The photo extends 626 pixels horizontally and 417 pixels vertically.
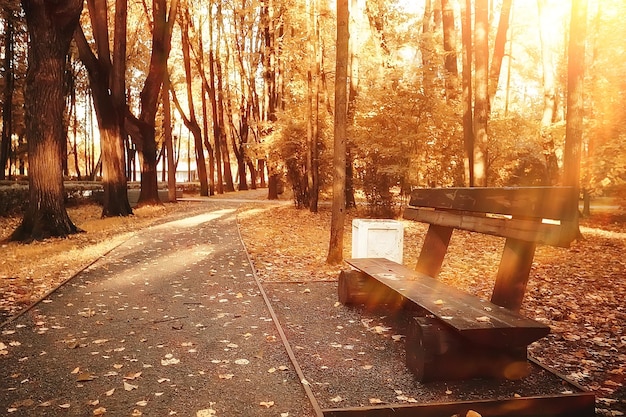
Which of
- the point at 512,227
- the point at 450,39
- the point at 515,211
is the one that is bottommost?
the point at 512,227

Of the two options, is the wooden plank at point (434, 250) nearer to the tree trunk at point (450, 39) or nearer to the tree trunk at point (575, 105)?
the tree trunk at point (575, 105)

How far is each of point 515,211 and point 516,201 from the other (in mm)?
84

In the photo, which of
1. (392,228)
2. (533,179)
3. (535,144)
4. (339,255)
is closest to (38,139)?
(339,255)

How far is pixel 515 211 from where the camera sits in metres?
4.05

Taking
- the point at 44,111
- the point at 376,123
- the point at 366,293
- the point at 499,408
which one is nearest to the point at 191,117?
the point at 376,123

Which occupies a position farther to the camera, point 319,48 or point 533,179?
point 533,179

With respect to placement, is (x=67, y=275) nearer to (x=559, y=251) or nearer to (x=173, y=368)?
(x=173, y=368)

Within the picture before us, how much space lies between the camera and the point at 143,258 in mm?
9680

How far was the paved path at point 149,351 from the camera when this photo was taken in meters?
3.62

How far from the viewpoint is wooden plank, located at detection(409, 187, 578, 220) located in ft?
11.6

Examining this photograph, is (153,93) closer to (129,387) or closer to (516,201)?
(129,387)

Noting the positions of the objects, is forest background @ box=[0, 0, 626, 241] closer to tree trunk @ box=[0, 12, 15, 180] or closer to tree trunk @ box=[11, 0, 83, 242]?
tree trunk @ box=[11, 0, 83, 242]

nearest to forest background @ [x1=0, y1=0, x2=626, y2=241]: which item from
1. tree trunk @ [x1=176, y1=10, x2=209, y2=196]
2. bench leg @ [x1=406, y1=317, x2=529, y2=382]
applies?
tree trunk @ [x1=176, y1=10, x2=209, y2=196]

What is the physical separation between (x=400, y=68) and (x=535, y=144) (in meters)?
7.63
